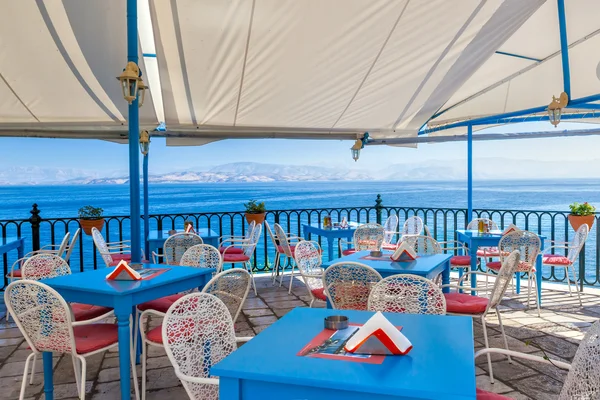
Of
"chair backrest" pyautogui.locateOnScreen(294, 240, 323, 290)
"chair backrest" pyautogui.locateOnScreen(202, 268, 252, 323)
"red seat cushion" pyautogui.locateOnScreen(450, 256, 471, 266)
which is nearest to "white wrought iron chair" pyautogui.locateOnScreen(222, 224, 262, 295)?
"chair backrest" pyautogui.locateOnScreen(294, 240, 323, 290)

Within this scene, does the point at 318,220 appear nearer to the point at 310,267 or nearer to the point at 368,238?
the point at 368,238

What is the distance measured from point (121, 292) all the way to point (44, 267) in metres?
1.75

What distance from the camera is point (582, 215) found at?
642 cm

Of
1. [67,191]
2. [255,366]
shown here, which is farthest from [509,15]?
[67,191]

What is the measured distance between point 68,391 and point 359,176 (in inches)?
2022

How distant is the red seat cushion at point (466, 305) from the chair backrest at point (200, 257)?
188cm

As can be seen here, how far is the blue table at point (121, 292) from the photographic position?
269 centimetres

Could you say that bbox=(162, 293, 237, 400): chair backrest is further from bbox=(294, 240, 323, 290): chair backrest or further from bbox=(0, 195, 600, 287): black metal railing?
bbox=(0, 195, 600, 287): black metal railing

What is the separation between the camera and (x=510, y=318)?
478 cm

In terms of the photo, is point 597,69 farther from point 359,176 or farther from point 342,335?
point 359,176

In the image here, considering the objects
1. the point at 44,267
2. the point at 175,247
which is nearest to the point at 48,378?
the point at 44,267

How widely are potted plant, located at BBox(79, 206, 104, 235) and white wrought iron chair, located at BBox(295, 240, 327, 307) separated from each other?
3.58 metres

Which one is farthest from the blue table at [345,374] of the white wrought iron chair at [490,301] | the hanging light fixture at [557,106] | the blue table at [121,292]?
the hanging light fixture at [557,106]

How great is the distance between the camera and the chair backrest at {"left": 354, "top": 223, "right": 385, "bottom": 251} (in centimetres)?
586
